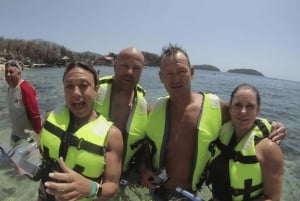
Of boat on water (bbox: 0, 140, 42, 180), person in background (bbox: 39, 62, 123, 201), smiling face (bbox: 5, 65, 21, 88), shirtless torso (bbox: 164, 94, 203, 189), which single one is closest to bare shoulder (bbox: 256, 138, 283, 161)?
shirtless torso (bbox: 164, 94, 203, 189)

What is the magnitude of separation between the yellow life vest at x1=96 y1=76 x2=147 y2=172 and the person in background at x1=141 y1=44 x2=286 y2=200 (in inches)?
5.7

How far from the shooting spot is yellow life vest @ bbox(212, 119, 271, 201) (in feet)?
9.61

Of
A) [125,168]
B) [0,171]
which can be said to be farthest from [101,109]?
[0,171]

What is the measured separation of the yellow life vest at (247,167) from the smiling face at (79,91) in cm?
155

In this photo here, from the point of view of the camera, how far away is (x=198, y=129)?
135 inches

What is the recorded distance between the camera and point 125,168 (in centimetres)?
404

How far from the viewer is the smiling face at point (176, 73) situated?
343 cm

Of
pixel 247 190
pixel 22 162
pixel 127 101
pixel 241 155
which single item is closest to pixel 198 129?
pixel 241 155

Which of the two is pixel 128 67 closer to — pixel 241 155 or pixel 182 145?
pixel 182 145

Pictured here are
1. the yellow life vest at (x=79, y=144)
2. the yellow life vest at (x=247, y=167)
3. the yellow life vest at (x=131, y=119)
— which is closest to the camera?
the yellow life vest at (x=79, y=144)

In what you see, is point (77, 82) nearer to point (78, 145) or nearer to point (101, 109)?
point (78, 145)

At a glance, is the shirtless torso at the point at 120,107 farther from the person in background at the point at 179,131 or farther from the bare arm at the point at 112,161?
the bare arm at the point at 112,161

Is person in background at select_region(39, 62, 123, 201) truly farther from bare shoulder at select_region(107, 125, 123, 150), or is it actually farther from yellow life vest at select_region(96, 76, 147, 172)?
yellow life vest at select_region(96, 76, 147, 172)

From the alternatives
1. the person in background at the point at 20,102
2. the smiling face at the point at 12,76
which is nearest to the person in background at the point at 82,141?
the person in background at the point at 20,102
